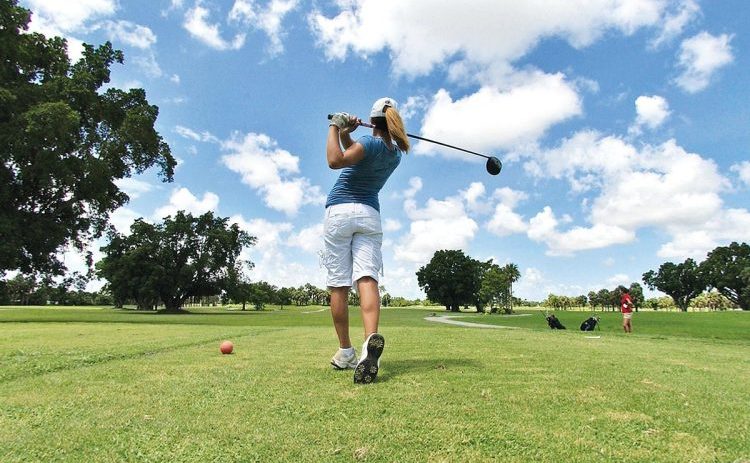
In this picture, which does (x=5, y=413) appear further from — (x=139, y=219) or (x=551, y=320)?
(x=139, y=219)

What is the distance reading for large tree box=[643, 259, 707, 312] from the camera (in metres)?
140

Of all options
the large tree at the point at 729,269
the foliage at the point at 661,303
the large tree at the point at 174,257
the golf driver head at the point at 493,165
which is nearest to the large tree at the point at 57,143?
the golf driver head at the point at 493,165

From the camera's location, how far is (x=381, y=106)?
5090 mm

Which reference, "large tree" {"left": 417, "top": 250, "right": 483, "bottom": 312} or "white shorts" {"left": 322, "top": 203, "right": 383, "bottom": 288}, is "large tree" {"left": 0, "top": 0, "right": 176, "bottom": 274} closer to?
"white shorts" {"left": 322, "top": 203, "right": 383, "bottom": 288}

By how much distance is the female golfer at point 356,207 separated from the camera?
15.7 feet

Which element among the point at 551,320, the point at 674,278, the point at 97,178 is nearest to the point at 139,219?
the point at 97,178

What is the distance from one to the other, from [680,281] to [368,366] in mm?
167189

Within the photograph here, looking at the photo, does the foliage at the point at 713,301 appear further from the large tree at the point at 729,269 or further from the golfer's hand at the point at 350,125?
the golfer's hand at the point at 350,125

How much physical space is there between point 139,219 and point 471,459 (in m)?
76.4

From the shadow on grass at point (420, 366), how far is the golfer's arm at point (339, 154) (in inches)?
77.9

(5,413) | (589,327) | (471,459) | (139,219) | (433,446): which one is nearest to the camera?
(471,459)

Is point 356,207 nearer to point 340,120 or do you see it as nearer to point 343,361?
point 340,120

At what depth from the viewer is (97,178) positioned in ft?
84.0

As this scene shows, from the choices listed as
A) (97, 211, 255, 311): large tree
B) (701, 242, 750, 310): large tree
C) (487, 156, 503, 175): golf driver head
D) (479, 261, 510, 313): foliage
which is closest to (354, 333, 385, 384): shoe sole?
(487, 156, 503, 175): golf driver head
